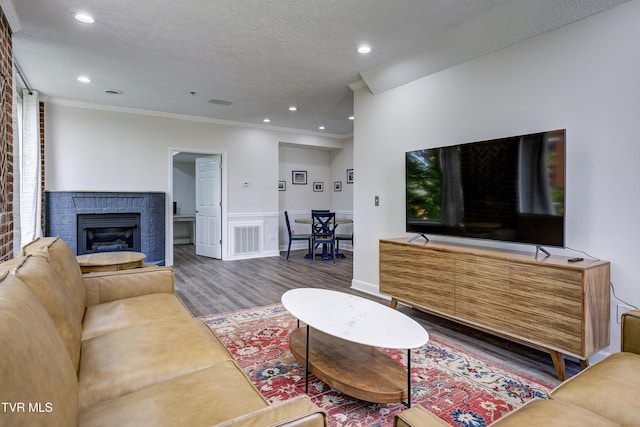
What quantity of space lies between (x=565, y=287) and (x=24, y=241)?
5.23 m

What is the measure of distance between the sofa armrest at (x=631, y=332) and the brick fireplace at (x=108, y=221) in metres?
5.67

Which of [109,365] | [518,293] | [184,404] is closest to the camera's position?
[184,404]

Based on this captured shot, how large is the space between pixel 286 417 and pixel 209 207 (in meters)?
6.31

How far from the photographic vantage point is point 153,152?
564cm

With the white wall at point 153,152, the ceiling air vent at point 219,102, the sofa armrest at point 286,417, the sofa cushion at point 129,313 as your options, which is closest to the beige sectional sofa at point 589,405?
the sofa armrest at point 286,417

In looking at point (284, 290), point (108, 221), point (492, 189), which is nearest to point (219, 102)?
point (108, 221)

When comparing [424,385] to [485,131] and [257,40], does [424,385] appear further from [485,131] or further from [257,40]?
[257,40]

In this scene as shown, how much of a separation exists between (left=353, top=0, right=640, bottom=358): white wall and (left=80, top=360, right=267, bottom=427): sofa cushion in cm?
245

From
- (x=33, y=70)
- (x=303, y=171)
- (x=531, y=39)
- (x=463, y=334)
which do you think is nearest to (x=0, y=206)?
(x=33, y=70)

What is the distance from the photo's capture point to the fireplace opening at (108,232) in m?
A: 5.09

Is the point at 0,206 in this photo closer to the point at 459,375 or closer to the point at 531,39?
the point at 459,375

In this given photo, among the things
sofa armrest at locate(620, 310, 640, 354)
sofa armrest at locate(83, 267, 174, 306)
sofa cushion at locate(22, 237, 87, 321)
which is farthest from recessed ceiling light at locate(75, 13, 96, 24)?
sofa armrest at locate(620, 310, 640, 354)

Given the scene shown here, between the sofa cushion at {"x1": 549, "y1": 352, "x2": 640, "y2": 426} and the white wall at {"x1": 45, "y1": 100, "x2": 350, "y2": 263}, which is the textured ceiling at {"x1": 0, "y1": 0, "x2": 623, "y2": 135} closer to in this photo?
the white wall at {"x1": 45, "y1": 100, "x2": 350, "y2": 263}

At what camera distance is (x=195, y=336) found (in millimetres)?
1645
